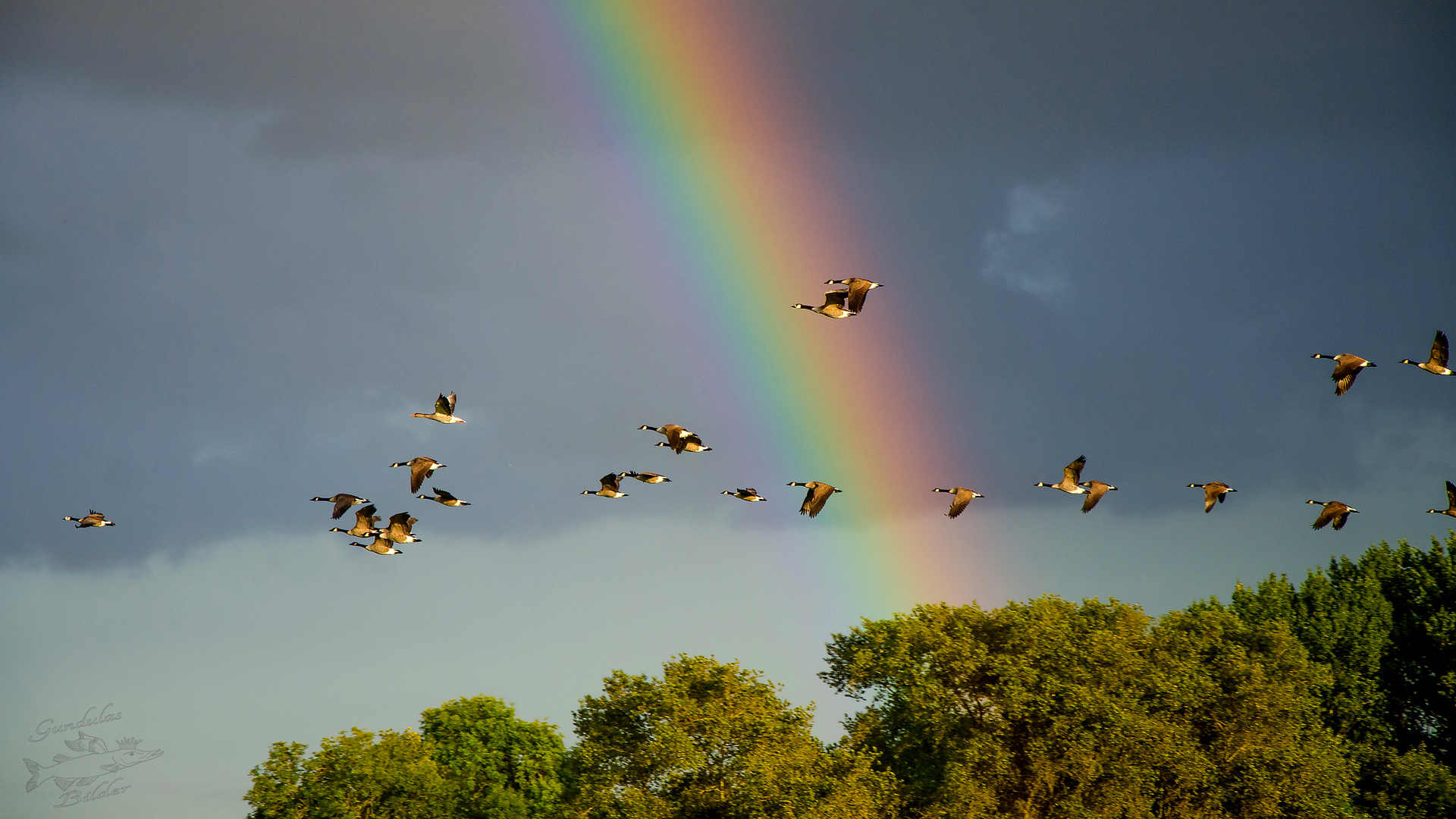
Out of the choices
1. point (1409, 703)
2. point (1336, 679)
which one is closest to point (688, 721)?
point (1336, 679)

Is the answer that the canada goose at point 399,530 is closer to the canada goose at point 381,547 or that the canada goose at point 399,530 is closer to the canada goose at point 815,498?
the canada goose at point 381,547

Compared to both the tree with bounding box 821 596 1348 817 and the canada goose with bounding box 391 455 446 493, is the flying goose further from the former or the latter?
the tree with bounding box 821 596 1348 817

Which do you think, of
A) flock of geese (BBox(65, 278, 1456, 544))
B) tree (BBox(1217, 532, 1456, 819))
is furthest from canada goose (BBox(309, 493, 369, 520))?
tree (BBox(1217, 532, 1456, 819))

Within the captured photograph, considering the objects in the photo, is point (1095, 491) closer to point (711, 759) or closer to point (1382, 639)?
point (711, 759)

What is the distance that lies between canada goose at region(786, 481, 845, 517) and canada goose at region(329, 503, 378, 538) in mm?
16137

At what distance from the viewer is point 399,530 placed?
48469 mm

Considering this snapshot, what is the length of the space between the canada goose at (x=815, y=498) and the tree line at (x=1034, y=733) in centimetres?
1226

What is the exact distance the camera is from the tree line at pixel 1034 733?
51.0 metres

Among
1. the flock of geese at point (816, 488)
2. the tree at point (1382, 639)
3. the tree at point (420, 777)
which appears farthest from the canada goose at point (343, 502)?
the tree at point (1382, 639)

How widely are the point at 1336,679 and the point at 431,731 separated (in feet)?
189

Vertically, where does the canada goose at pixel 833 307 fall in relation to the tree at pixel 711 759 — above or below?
above

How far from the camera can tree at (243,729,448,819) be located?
2670 inches

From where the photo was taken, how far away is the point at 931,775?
55.7m

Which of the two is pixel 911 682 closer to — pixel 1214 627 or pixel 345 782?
pixel 1214 627
